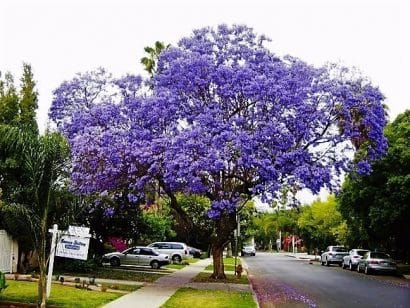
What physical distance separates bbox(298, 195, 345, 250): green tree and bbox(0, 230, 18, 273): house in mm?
32551

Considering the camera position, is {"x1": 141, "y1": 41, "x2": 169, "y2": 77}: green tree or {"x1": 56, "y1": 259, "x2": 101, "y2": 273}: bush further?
{"x1": 141, "y1": 41, "x2": 169, "y2": 77}: green tree

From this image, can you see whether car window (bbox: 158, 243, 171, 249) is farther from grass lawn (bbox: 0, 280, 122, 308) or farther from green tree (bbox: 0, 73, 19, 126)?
grass lawn (bbox: 0, 280, 122, 308)

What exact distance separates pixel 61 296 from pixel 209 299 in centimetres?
450

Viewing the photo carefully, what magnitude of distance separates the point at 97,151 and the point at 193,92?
14.6ft

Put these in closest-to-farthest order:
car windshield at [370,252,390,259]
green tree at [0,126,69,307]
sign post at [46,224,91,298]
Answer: green tree at [0,126,69,307] < sign post at [46,224,91,298] < car windshield at [370,252,390,259]

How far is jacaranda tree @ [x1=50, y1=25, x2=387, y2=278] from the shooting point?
72.0 ft

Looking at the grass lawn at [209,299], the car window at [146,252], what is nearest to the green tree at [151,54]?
the car window at [146,252]

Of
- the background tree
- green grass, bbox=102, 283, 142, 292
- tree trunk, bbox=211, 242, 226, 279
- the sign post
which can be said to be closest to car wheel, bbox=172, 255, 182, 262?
the background tree

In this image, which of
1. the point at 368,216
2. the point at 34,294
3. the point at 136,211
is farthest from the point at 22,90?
the point at 368,216

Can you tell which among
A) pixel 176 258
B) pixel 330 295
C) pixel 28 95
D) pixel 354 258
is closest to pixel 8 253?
pixel 28 95

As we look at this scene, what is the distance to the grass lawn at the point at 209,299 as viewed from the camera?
17102 mm

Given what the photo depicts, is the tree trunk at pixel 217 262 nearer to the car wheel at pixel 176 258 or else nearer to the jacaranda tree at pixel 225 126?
the jacaranda tree at pixel 225 126

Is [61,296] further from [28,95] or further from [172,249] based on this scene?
[172,249]

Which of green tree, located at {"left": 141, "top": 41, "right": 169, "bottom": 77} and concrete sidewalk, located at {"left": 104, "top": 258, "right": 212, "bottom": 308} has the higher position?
green tree, located at {"left": 141, "top": 41, "right": 169, "bottom": 77}
